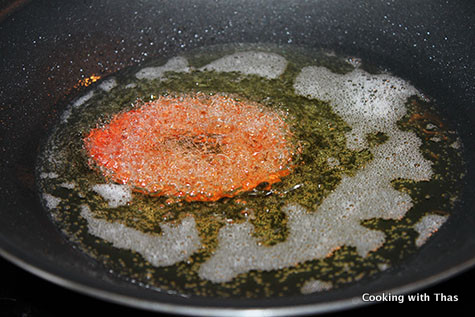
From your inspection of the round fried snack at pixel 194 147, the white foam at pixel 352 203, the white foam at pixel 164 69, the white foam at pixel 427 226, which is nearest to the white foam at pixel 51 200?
the round fried snack at pixel 194 147

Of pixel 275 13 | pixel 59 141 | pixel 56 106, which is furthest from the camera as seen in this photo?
pixel 275 13

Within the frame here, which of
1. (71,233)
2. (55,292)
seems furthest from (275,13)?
(55,292)

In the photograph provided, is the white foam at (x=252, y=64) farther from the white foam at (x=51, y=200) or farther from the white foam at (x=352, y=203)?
the white foam at (x=51, y=200)

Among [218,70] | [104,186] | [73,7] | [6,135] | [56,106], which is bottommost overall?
[104,186]

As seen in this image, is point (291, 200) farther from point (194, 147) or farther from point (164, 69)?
point (164, 69)

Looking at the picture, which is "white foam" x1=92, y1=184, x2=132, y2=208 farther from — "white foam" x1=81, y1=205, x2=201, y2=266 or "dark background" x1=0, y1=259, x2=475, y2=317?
"dark background" x1=0, y1=259, x2=475, y2=317

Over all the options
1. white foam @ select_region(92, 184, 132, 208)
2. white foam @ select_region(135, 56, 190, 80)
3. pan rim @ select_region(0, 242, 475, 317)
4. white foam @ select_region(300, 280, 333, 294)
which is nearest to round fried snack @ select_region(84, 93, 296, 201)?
white foam @ select_region(92, 184, 132, 208)

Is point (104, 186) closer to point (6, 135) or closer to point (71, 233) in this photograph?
point (71, 233)
